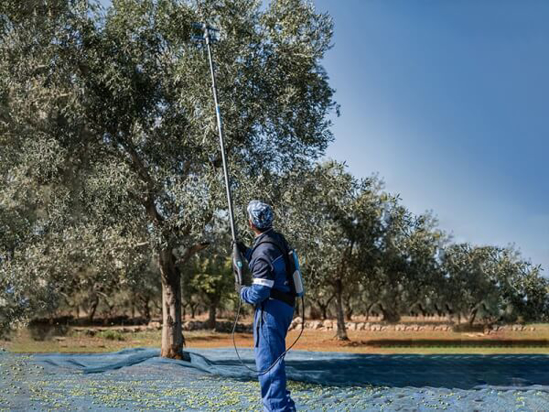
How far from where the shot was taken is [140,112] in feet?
48.9

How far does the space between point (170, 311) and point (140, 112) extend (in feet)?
18.6

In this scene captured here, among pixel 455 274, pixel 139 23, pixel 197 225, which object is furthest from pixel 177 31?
pixel 455 274

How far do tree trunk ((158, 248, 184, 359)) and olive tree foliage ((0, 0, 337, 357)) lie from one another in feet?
4.10

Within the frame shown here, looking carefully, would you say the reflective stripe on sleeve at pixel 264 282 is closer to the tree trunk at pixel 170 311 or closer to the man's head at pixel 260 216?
the man's head at pixel 260 216

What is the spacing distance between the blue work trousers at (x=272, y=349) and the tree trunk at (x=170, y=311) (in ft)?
34.4

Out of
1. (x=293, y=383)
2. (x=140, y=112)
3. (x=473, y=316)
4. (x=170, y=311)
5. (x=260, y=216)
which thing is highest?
(x=140, y=112)

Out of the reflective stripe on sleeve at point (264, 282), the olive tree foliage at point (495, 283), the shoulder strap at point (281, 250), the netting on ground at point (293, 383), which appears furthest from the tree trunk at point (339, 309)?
the reflective stripe on sleeve at point (264, 282)

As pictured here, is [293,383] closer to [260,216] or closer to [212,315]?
[260,216]

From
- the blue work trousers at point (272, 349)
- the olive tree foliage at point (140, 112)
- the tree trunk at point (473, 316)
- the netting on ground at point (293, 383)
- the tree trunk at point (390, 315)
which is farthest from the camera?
the tree trunk at point (390, 315)

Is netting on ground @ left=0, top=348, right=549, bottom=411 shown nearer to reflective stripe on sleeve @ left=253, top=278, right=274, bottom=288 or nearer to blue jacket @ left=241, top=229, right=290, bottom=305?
blue jacket @ left=241, top=229, right=290, bottom=305

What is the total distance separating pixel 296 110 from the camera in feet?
48.3

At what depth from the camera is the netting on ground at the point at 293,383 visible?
9.43 meters

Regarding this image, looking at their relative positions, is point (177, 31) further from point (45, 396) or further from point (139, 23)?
point (45, 396)

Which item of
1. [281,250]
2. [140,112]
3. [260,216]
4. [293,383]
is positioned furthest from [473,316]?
[260,216]
